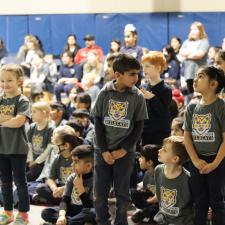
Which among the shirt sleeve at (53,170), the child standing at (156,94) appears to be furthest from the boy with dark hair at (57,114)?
the child standing at (156,94)

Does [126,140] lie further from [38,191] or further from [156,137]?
[38,191]

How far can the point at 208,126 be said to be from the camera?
410 cm

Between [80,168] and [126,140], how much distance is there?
81cm

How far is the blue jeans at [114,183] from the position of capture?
13.7 feet

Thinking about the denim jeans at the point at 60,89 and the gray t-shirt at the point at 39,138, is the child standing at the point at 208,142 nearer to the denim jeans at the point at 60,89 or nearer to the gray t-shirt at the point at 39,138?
the gray t-shirt at the point at 39,138

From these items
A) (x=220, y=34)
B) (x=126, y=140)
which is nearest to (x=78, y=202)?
(x=126, y=140)

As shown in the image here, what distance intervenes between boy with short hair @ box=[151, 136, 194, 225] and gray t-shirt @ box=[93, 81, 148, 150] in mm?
452

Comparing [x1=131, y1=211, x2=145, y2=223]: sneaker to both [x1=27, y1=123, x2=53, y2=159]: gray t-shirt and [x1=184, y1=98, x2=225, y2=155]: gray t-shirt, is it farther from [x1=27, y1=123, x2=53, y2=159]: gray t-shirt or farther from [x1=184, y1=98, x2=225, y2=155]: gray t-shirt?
[x1=27, y1=123, x2=53, y2=159]: gray t-shirt

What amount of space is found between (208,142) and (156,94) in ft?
2.99

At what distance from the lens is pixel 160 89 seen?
4.88 meters

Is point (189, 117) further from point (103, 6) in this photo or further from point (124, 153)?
point (103, 6)

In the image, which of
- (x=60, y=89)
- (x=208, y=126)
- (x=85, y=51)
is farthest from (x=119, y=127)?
(x=85, y=51)

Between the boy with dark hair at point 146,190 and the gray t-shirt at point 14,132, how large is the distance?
1.05 metres

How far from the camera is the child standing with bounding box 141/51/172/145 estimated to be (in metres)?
4.86
